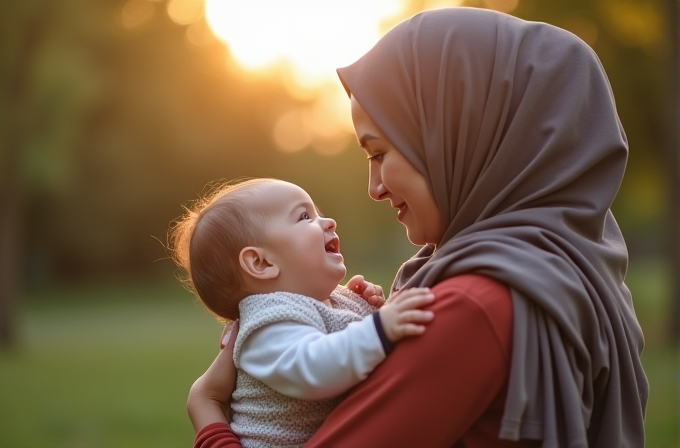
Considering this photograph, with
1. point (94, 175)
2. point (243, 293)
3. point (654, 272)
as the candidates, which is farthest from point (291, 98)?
point (243, 293)

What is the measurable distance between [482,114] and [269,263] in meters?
0.72

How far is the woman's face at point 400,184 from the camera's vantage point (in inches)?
95.1

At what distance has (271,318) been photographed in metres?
2.28

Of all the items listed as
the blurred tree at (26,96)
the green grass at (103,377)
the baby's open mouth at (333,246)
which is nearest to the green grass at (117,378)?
the green grass at (103,377)

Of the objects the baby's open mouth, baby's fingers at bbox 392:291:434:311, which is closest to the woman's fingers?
the baby's open mouth

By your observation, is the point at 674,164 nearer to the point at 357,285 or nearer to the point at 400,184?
the point at 357,285

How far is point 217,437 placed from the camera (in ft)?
7.82

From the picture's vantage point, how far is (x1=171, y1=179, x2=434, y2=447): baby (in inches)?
81.6

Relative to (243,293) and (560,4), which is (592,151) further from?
(560,4)

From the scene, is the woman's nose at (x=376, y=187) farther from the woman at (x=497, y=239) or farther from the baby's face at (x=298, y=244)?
the baby's face at (x=298, y=244)

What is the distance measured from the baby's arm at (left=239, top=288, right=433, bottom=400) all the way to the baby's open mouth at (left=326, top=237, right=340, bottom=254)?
41 cm

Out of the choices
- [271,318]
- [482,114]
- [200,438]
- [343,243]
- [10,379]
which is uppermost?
[482,114]

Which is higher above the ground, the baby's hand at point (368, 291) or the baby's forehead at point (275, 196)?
the baby's forehead at point (275, 196)

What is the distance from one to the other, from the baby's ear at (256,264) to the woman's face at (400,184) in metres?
0.35
